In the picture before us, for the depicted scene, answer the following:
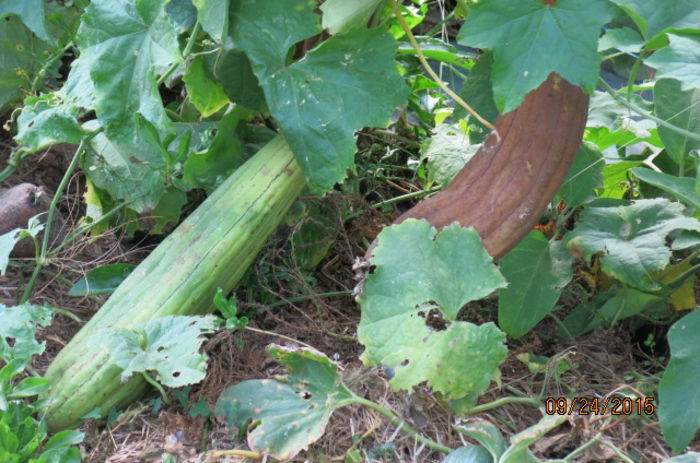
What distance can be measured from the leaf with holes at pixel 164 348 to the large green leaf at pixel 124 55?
14.2 inches

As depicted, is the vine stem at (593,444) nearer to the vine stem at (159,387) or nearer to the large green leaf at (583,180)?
the large green leaf at (583,180)

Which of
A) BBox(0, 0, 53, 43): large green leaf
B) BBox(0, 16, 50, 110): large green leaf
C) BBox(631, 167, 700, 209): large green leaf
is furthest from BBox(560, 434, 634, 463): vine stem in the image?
BBox(0, 16, 50, 110): large green leaf

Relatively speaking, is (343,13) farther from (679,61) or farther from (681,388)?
(681,388)

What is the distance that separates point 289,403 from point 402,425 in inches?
7.7

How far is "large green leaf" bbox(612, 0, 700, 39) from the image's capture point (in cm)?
129

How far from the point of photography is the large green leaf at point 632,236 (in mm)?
1429

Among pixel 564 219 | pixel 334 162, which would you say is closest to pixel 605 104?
pixel 564 219

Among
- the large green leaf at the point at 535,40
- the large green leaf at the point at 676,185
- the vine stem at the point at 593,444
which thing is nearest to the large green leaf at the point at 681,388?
the vine stem at the point at 593,444

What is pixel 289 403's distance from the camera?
1281 mm

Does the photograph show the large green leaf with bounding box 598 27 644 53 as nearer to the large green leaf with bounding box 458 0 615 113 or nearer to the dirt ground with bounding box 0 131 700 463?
the large green leaf with bounding box 458 0 615 113

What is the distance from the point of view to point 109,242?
5.83 ft

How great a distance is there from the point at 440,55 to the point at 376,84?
0.46 metres

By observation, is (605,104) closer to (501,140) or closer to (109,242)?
(501,140)

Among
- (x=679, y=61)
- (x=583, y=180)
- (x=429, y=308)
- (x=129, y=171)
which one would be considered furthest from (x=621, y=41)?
(x=129, y=171)
